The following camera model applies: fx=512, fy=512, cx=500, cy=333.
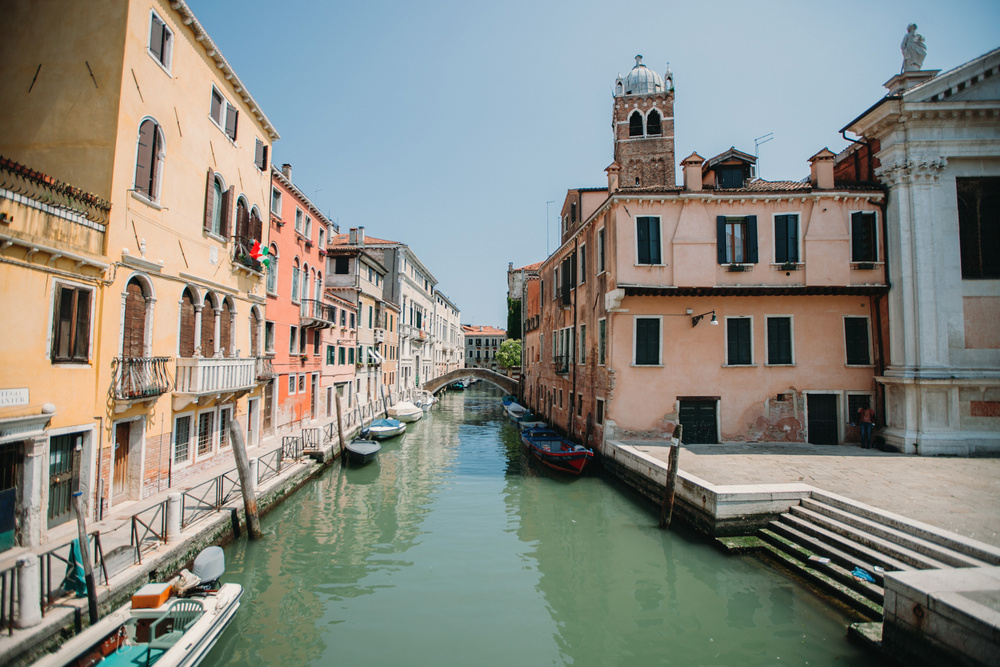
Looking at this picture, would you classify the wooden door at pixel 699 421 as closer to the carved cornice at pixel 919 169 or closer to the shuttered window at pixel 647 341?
the shuttered window at pixel 647 341

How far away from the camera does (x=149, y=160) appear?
32.1ft

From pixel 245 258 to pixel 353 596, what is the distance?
9358mm

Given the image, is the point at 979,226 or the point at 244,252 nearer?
the point at 244,252

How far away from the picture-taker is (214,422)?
1269cm

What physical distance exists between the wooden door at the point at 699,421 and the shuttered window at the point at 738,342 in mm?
1421

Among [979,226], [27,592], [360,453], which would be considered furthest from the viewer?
[360,453]

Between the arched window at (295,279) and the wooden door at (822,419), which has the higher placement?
the arched window at (295,279)

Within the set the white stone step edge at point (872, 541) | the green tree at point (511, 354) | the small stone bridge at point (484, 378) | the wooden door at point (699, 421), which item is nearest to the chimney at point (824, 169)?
the wooden door at point (699, 421)

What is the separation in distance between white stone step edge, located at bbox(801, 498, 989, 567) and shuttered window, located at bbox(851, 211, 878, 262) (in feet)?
29.3

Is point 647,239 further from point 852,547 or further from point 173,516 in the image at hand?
point 173,516

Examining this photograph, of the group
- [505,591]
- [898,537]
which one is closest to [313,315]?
[505,591]

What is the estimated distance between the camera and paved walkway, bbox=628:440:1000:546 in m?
8.23

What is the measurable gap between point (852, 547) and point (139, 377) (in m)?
12.2

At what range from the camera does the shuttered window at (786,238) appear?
1464 cm
